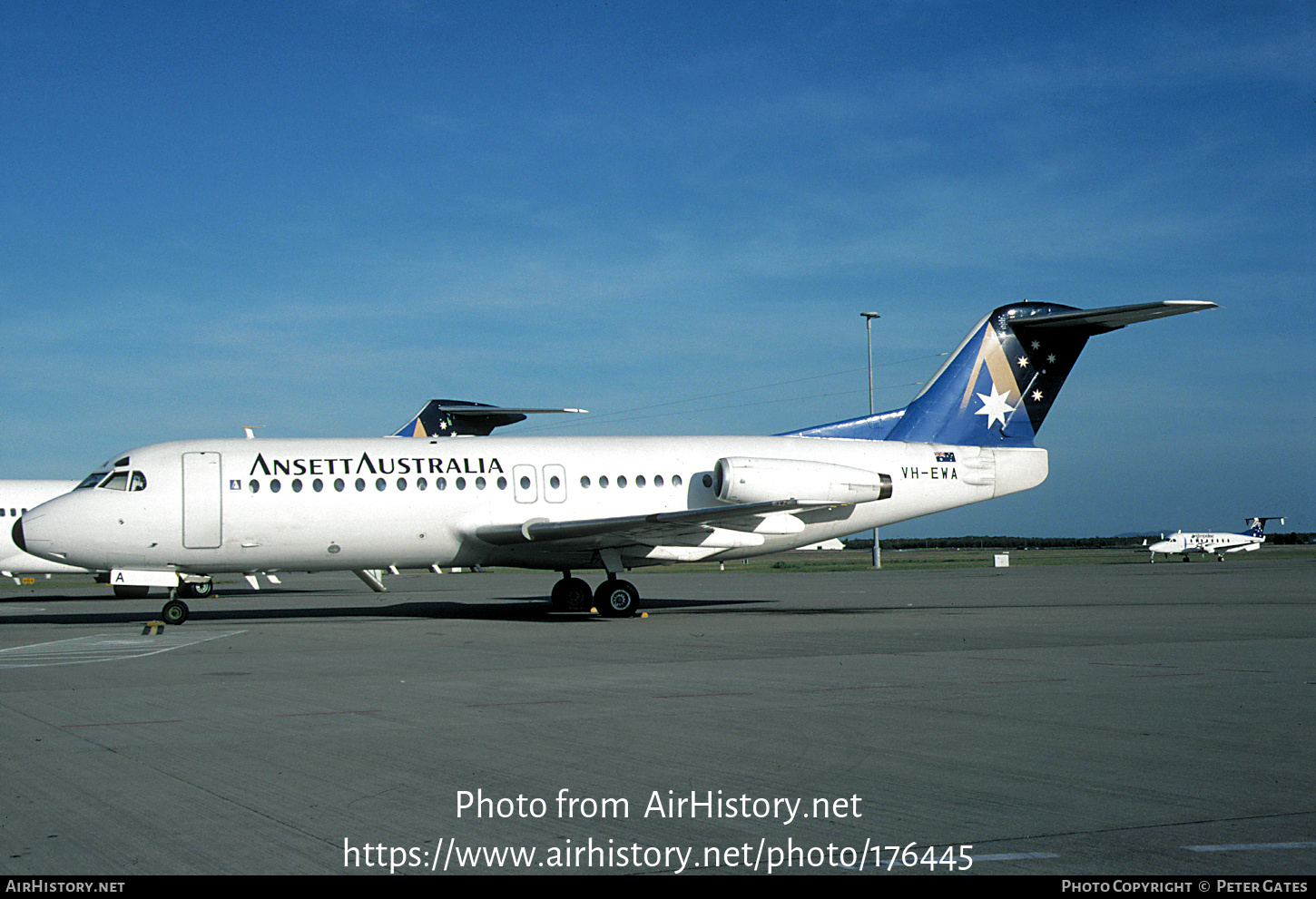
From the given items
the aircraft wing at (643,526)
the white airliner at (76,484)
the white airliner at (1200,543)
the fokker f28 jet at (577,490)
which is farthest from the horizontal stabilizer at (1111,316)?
the white airliner at (1200,543)

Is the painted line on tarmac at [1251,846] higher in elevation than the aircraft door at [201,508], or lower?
lower

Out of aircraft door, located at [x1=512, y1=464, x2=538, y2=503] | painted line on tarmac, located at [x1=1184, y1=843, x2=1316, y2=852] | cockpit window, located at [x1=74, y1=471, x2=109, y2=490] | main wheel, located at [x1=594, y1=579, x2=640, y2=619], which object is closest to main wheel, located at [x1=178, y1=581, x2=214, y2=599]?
cockpit window, located at [x1=74, y1=471, x2=109, y2=490]

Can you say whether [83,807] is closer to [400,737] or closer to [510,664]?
[400,737]

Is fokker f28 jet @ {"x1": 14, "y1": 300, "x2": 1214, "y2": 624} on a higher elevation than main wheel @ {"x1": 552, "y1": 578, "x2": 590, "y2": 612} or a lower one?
higher

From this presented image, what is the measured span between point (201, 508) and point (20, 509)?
57.0 ft

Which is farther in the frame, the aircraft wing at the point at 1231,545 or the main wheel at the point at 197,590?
the aircraft wing at the point at 1231,545

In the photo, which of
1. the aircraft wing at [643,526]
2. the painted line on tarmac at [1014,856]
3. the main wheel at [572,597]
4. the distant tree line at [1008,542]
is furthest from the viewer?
the distant tree line at [1008,542]

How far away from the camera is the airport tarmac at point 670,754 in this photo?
18.4ft

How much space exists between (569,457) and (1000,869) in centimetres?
1924

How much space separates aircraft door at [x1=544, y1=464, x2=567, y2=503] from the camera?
23625mm

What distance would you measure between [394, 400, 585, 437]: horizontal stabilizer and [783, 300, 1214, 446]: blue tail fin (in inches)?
578

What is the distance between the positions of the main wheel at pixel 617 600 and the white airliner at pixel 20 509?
20986 mm

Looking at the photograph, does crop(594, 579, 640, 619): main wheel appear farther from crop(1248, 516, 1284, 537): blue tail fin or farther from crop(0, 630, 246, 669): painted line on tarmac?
crop(1248, 516, 1284, 537): blue tail fin

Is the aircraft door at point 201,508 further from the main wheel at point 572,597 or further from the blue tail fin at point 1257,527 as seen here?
the blue tail fin at point 1257,527
